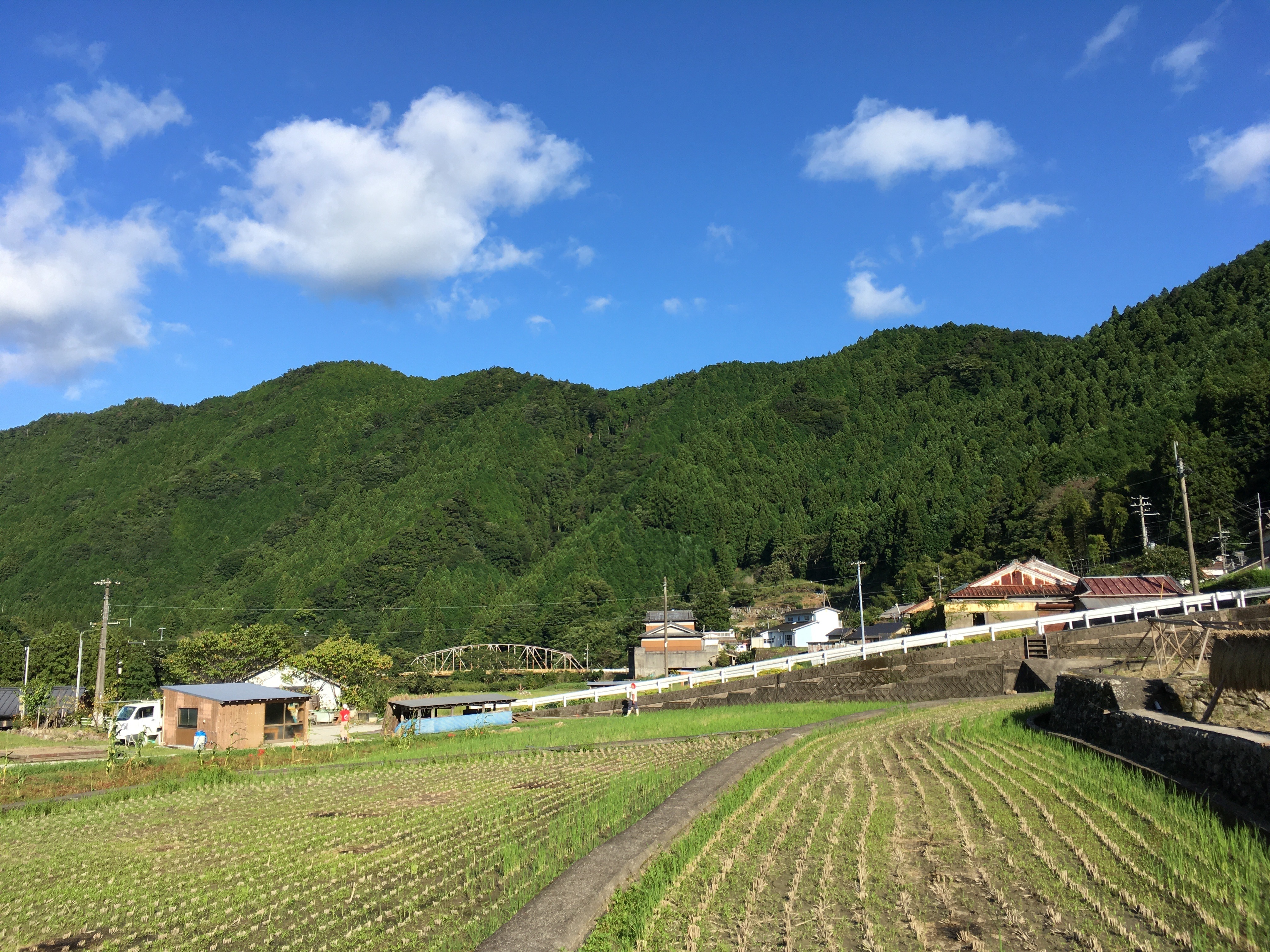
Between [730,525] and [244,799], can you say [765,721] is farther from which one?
[730,525]

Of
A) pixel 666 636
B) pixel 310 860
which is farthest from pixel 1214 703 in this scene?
pixel 666 636

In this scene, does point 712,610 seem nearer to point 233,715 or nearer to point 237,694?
point 237,694

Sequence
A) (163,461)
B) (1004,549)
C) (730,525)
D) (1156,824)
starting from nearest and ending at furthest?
(1156,824), (1004,549), (730,525), (163,461)

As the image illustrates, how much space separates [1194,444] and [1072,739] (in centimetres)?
4991

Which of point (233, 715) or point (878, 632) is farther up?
point (878, 632)

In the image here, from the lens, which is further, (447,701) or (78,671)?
(78,671)

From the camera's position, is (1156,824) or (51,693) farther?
(51,693)

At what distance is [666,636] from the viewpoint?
4288 centimetres

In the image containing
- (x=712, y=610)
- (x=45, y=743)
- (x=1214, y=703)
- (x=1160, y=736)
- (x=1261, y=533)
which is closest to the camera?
(x=1160, y=736)

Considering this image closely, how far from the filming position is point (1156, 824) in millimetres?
6777

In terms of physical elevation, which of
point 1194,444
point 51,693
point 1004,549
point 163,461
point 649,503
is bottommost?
point 51,693

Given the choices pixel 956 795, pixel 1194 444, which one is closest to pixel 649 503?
pixel 1194 444

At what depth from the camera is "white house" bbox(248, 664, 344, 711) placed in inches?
1629

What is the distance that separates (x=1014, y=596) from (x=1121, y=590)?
14.4 feet
